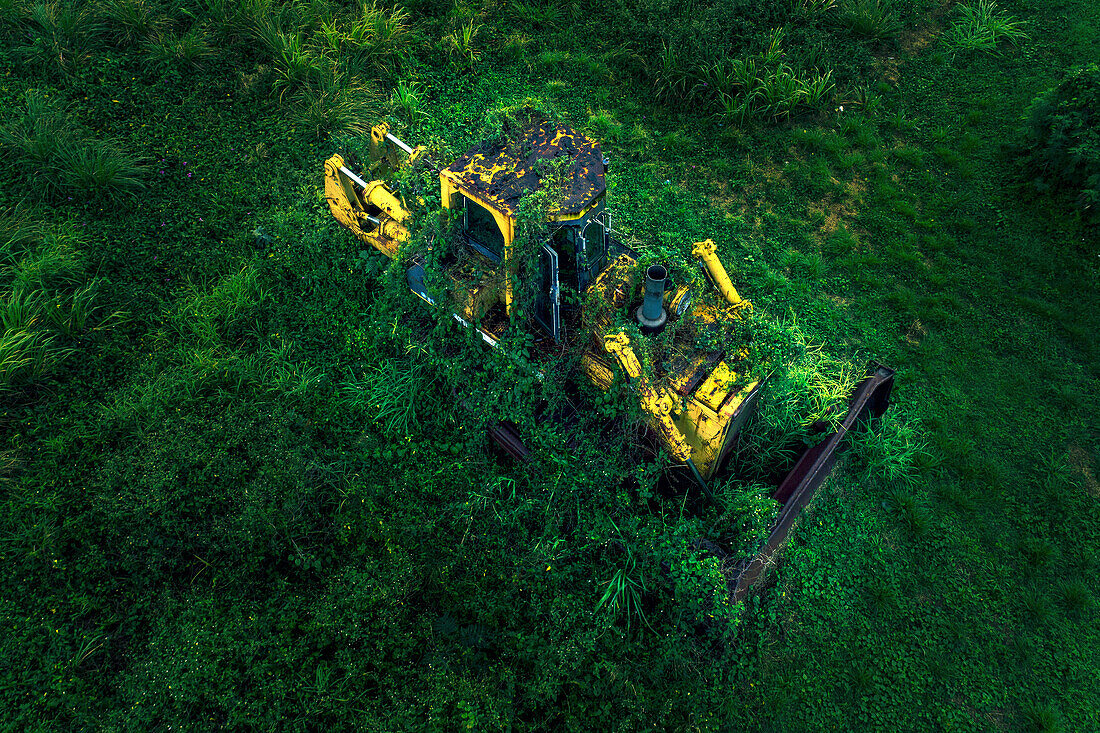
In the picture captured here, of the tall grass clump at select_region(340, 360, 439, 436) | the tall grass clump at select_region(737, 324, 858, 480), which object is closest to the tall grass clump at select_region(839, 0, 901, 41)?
the tall grass clump at select_region(737, 324, 858, 480)

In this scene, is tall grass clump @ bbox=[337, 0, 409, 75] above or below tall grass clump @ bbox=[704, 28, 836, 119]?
below

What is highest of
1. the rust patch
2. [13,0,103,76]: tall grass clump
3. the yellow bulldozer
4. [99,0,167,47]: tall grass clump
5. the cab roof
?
the cab roof

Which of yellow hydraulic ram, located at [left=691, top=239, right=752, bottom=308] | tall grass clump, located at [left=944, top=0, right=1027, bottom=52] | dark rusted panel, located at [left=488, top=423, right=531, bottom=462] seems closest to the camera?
yellow hydraulic ram, located at [left=691, top=239, right=752, bottom=308]

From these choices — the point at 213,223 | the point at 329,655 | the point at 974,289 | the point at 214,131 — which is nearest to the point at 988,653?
the point at 974,289

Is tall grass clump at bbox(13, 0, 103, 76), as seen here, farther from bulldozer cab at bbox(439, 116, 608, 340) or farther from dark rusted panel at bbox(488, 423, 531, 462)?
dark rusted panel at bbox(488, 423, 531, 462)

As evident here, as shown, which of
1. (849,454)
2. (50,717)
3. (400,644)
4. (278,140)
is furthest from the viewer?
(278,140)

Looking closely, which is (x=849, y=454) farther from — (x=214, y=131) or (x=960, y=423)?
(x=214, y=131)

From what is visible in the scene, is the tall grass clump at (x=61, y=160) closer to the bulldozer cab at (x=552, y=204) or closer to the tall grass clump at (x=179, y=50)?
the tall grass clump at (x=179, y=50)
